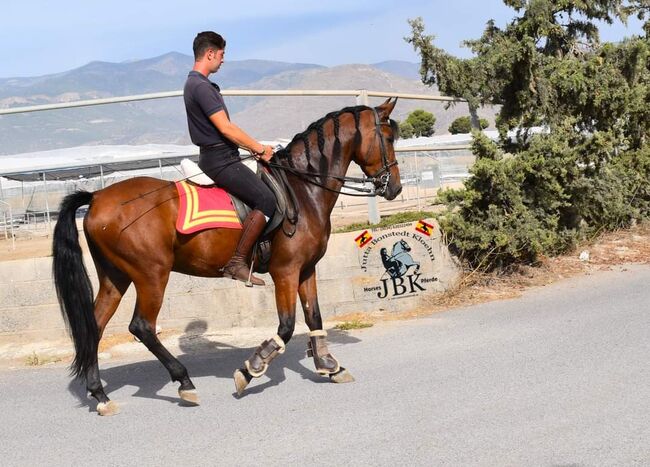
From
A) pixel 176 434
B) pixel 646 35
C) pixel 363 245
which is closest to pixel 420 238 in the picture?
pixel 363 245

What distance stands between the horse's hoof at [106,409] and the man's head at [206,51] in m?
2.91

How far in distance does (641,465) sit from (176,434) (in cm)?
311

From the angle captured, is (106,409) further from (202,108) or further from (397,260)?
(397,260)

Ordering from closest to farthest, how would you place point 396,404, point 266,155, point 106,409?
point 396,404
point 106,409
point 266,155

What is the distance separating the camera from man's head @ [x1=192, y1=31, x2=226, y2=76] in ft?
20.7

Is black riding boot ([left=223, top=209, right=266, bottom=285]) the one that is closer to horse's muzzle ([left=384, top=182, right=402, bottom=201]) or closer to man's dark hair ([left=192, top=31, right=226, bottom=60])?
horse's muzzle ([left=384, top=182, right=402, bottom=201])

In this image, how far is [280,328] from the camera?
6305mm

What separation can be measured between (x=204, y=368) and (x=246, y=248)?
1757mm

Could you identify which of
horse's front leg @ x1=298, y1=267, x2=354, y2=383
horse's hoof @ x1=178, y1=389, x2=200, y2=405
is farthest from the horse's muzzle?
horse's hoof @ x1=178, y1=389, x2=200, y2=405

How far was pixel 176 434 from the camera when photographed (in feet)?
17.5

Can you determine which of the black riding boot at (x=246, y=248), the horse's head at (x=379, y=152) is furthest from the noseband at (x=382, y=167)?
the black riding boot at (x=246, y=248)

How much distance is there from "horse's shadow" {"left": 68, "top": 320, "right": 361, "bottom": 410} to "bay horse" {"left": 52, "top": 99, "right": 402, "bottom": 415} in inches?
17.0

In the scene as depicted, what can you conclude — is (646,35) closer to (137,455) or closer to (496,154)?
(496,154)

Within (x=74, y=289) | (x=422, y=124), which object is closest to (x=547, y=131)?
(x=74, y=289)
